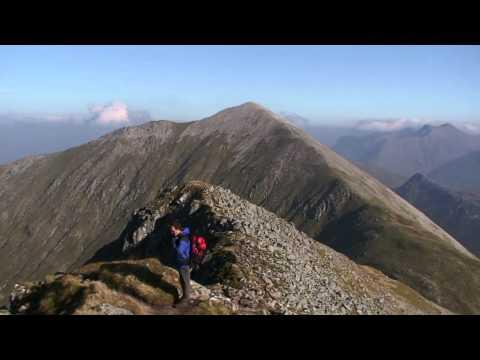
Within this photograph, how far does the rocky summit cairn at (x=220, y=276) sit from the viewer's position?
77.5ft

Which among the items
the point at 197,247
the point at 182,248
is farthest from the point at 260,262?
the point at 182,248

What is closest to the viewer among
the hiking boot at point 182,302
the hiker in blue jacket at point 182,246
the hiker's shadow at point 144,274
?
the hiker in blue jacket at point 182,246

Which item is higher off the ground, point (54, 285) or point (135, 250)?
point (54, 285)

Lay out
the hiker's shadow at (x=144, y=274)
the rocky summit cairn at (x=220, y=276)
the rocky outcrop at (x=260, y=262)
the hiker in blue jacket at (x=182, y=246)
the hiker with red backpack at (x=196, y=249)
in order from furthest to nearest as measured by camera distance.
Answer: the rocky outcrop at (x=260, y=262) < the hiker's shadow at (x=144, y=274) < the rocky summit cairn at (x=220, y=276) < the hiker with red backpack at (x=196, y=249) < the hiker in blue jacket at (x=182, y=246)

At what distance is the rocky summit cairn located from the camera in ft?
77.5

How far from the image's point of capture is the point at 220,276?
116ft

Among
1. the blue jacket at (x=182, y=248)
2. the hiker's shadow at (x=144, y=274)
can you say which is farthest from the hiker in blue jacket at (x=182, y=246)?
the hiker's shadow at (x=144, y=274)

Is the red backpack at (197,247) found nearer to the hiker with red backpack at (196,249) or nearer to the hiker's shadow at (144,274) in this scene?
the hiker with red backpack at (196,249)

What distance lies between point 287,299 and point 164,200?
40.3 metres

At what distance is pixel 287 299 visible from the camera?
3428 cm
